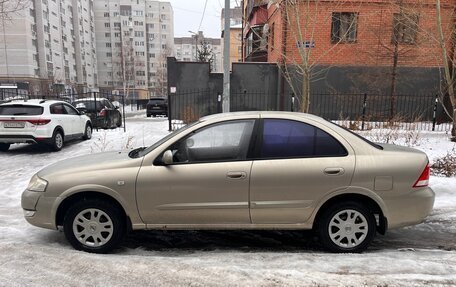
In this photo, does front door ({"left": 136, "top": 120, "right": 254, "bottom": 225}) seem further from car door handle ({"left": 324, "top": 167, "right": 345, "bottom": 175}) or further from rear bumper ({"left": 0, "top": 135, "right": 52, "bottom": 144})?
rear bumper ({"left": 0, "top": 135, "right": 52, "bottom": 144})

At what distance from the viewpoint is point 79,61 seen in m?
86.6

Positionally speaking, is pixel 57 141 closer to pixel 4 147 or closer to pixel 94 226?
pixel 4 147

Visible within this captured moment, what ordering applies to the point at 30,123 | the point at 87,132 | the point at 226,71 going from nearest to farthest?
the point at 226,71, the point at 30,123, the point at 87,132

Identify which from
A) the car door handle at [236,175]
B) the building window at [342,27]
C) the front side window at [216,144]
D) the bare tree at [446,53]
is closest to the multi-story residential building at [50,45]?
the building window at [342,27]

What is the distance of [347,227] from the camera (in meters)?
4.07

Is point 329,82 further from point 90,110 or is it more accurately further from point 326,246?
point 326,246

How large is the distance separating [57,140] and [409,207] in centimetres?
932

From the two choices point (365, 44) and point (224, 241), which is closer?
point (224, 241)

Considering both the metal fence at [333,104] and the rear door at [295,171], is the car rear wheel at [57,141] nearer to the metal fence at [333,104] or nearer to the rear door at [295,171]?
the metal fence at [333,104]

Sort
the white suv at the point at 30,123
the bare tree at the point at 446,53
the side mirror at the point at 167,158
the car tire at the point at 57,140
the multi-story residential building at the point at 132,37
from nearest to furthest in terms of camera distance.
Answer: the side mirror at the point at 167,158
the bare tree at the point at 446,53
the white suv at the point at 30,123
the car tire at the point at 57,140
the multi-story residential building at the point at 132,37

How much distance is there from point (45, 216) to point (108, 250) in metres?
0.81

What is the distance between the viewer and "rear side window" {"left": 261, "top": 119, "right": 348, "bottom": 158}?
13.3 ft

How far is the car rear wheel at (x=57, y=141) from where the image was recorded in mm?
10095

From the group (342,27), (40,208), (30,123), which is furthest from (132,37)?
(40,208)
